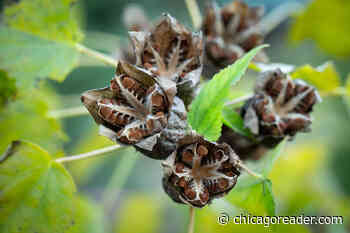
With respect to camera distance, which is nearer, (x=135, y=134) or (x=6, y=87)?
(x=135, y=134)

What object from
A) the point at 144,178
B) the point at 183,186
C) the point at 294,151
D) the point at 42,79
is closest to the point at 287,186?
the point at 294,151

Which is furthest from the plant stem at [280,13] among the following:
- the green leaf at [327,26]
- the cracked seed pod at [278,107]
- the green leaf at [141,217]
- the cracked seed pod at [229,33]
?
the green leaf at [141,217]

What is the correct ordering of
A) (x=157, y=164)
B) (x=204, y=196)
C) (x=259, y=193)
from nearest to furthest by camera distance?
(x=204, y=196) → (x=259, y=193) → (x=157, y=164)

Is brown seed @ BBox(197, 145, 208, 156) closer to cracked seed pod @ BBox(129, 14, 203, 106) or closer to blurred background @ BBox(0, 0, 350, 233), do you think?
cracked seed pod @ BBox(129, 14, 203, 106)

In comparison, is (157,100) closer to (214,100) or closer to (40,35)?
(214,100)

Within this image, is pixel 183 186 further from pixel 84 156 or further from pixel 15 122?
pixel 15 122

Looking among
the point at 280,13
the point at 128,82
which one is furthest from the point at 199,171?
the point at 280,13

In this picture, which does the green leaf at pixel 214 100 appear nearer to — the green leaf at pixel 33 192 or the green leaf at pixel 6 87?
the green leaf at pixel 33 192
